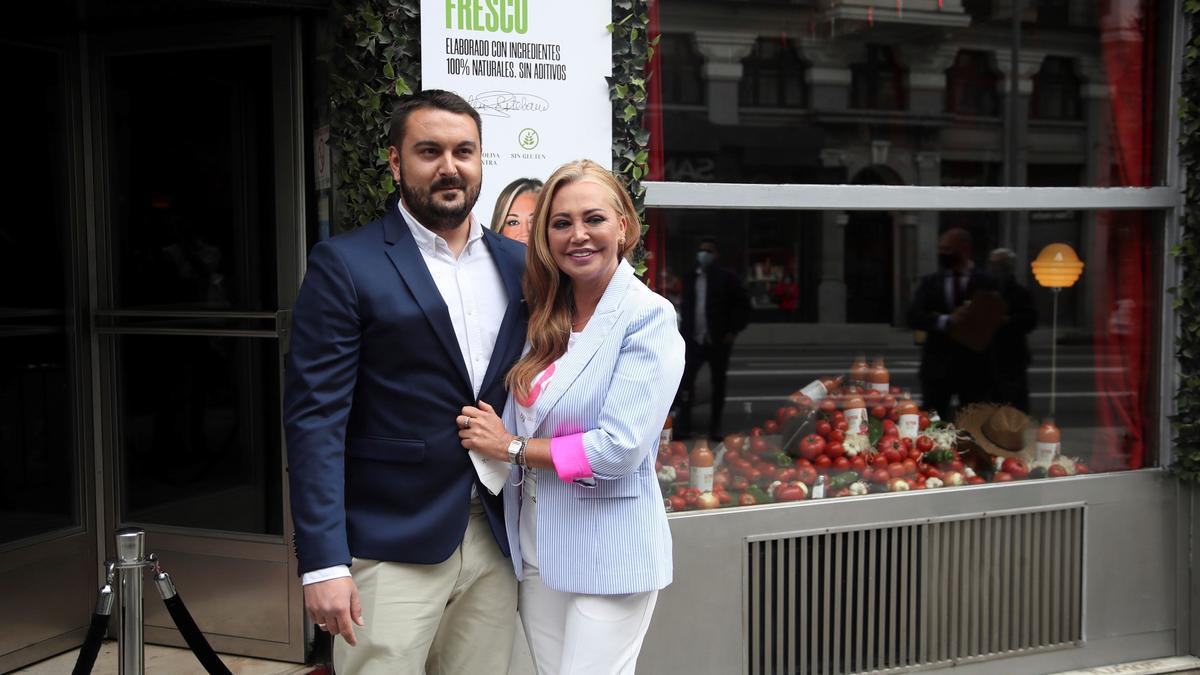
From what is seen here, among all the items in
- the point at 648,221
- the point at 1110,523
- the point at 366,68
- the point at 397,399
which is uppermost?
the point at 366,68

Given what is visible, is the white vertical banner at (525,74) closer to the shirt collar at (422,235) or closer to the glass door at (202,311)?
the glass door at (202,311)

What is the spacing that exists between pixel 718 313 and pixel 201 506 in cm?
237

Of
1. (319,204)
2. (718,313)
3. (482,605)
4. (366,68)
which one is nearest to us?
(482,605)

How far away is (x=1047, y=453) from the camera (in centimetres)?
496

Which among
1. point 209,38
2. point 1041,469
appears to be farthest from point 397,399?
point 1041,469

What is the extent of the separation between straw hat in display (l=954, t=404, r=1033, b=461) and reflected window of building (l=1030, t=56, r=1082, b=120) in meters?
1.38

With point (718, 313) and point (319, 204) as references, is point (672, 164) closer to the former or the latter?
point (718, 313)

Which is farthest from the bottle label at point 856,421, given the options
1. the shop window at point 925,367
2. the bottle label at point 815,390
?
the bottle label at point 815,390

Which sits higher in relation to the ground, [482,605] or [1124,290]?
[1124,290]

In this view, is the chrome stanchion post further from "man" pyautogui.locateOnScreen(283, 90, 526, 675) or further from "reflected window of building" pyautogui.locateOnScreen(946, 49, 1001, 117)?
"reflected window of building" pyautogui.locateOnScreen(946, 49, 1001, 117)

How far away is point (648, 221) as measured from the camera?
4234 mm

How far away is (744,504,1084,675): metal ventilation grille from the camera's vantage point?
13.9ft
